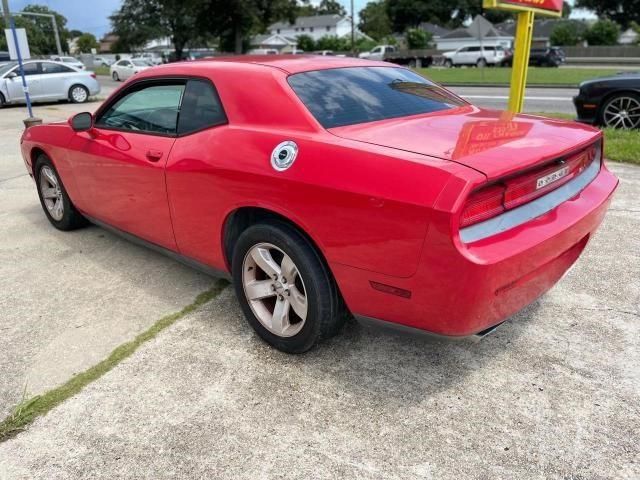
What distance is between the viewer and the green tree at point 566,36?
55375mm

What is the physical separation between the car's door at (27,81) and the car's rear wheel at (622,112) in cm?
1574

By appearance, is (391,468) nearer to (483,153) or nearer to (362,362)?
(362,362)

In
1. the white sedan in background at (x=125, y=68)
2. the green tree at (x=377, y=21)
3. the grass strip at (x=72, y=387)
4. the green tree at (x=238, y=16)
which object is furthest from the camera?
the green tree at (x=377, y=21)

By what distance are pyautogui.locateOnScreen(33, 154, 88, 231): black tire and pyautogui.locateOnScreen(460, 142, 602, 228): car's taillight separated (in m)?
3.69

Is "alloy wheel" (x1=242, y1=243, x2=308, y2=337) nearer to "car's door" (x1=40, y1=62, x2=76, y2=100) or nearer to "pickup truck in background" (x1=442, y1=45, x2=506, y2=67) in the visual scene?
"car's door" (x1=40, y1=62, x2=76, y2=100)

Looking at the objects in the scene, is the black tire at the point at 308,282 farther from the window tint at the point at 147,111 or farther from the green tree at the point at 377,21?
the green tree at the point at 377,21

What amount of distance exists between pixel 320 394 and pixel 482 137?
1419 millimetres

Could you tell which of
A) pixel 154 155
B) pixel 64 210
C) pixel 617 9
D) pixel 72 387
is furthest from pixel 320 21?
pixel 72 387

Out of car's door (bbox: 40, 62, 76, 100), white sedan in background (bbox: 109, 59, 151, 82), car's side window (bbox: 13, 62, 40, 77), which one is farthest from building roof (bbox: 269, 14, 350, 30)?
car's side window (bbox: 13, 62, 40, 77)

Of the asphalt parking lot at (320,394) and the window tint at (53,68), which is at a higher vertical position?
the window tint at (53,68)

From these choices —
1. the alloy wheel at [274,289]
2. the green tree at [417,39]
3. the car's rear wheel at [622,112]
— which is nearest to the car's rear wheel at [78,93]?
the car's rear wheel at [622,112]

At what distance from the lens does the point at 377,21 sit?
309ft

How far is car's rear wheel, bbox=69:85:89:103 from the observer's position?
17.5m

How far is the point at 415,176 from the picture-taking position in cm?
213
